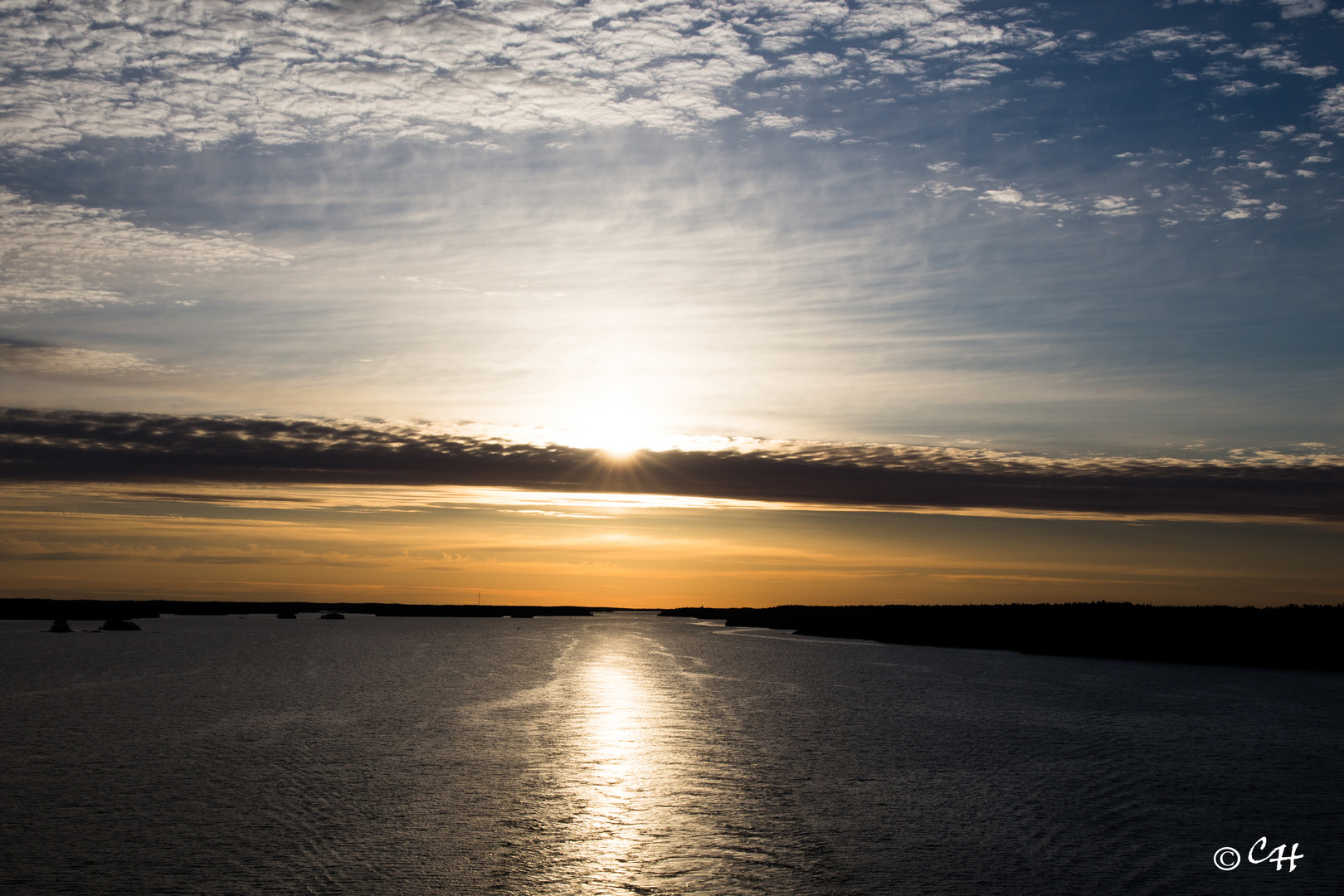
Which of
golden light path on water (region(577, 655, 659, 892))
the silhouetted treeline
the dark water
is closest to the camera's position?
the dark water

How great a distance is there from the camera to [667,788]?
90.7ft

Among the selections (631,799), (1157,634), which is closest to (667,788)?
(631,799)

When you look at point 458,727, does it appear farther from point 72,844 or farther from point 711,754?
point 72,844

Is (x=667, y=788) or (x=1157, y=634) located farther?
(x=1157, y=634)

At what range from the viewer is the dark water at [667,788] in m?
18.8

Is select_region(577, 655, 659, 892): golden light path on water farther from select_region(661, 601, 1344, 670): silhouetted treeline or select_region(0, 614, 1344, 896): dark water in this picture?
select_region(661, 601, 1344, 670): silhouetted treeline

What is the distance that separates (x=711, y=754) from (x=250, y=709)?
26163 millimetres

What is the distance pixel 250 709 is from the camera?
155 feet

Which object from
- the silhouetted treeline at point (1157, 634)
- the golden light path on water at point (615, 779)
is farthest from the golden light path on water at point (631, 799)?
the silhouetted treeline at point (1157, 634)

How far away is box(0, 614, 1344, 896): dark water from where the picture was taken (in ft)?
61.6

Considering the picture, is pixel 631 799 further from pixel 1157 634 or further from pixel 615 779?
pixel 1157 634

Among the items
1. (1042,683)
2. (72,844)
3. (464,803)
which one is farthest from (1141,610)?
(72,844)

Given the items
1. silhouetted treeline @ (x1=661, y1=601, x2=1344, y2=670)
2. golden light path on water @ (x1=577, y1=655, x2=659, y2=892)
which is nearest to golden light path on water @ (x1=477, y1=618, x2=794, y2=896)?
golden light path on water @ (x1=577, y1=655, x2=659, y2=892)

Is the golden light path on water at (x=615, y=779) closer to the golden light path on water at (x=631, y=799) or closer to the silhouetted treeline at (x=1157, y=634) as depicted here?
the golden light path on water at (x=631, y=799)
